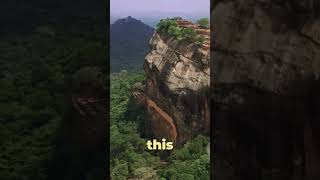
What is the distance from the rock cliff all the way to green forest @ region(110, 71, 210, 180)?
0.43ft

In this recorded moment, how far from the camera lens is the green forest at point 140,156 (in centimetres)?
459

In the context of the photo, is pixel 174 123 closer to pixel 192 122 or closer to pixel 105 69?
pixel 192 122

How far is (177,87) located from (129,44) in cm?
119

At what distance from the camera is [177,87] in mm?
4949

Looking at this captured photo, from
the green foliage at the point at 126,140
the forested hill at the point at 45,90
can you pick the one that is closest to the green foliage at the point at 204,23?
the green foliage at the point at 126,140

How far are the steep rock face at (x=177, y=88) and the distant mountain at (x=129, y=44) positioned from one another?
1.20 ft

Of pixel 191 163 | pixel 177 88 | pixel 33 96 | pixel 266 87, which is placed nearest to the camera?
pixel 266 87

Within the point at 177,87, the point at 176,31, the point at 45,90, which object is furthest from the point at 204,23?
the point at 45,90

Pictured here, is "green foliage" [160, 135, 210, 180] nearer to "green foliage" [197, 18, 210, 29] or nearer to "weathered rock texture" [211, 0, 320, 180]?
"weathered rock texture" [211, 0, 320, 180]

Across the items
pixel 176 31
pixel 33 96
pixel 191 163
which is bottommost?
pixel 191 163

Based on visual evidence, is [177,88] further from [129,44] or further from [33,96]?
[33,96]

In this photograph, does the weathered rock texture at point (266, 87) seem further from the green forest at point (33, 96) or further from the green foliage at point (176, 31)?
the green foliage at point (176, 31)

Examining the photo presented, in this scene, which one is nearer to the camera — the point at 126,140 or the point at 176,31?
the point at 126,140

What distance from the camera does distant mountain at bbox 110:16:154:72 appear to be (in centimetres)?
566
